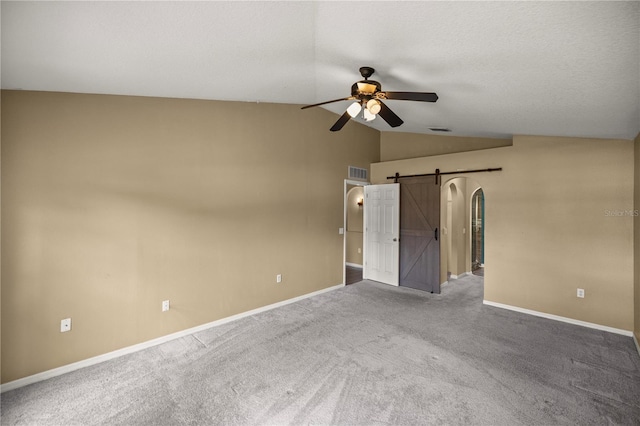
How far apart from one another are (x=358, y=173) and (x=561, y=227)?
326 centimetres

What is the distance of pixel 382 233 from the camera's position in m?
5.69

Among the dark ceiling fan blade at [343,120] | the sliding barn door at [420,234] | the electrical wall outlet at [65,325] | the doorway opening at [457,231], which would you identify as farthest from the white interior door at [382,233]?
the electrical wall outlet at [65,325]

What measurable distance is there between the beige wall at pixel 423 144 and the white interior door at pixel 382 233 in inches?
33.4

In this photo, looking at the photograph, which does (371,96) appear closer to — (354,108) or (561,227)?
(354,108)

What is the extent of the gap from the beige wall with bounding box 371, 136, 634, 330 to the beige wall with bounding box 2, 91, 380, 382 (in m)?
3.04

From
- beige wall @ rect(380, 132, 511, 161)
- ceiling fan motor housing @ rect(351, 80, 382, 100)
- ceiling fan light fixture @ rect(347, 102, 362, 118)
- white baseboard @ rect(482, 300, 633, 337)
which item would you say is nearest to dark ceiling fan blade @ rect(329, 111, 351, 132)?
ceiling fan light fixture @ rect(347, 102, 362, 118)

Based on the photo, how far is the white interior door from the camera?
548cm

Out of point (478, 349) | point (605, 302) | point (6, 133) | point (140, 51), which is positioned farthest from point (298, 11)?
point (605, 302)

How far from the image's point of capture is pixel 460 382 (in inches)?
96.6

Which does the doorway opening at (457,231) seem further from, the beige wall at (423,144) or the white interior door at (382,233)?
the white interior door at (382,233)

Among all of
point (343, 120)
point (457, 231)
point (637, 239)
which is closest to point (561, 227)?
point (637, 239)

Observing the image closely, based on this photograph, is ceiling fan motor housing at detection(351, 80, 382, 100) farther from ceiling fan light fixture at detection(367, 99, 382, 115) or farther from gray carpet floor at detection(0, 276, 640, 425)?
gray carpet floor at detection(0, 276, 640, 425)

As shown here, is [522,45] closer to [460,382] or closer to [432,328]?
[460,382]

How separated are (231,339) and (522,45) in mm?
3689
